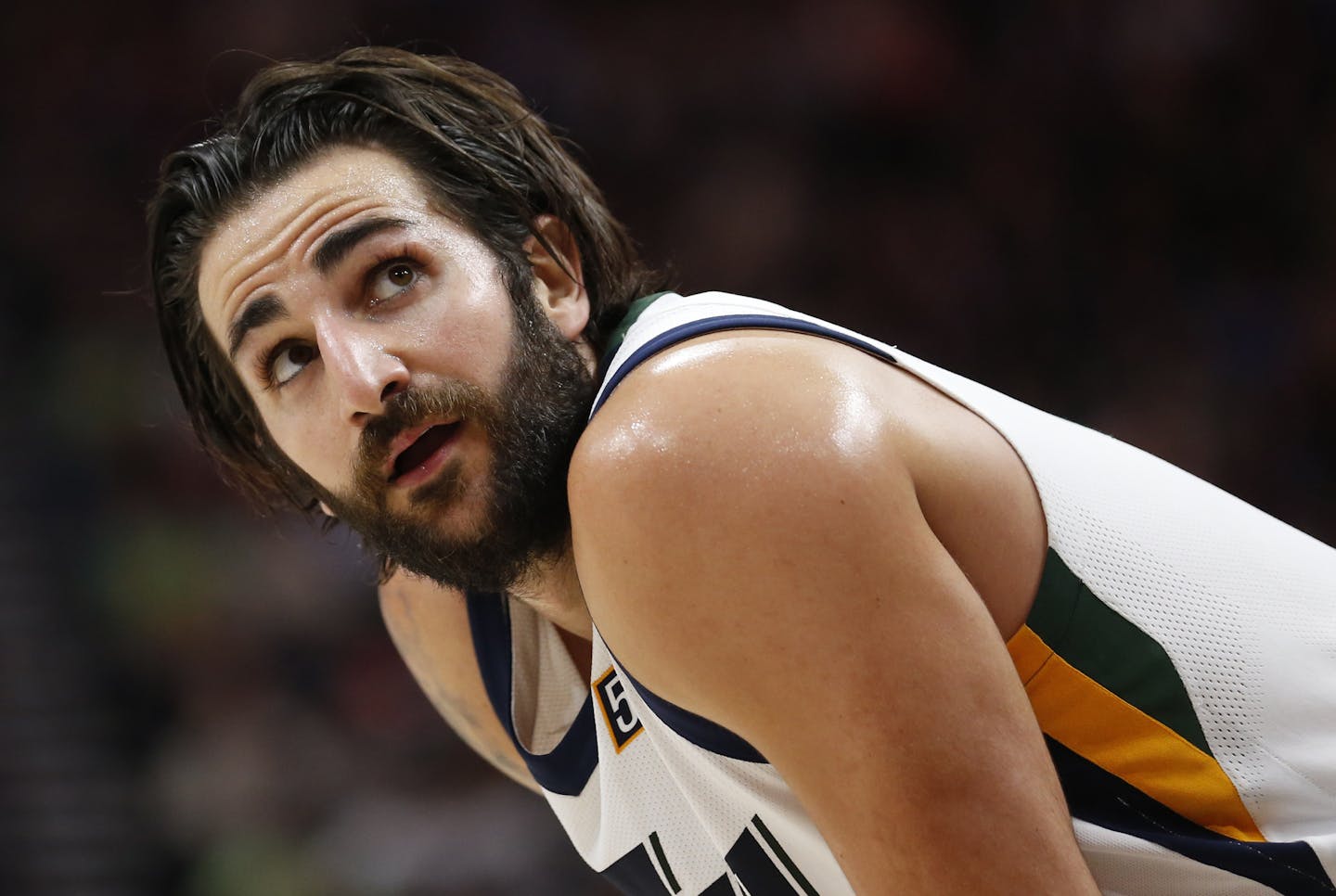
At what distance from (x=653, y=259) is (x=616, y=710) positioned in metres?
3.53

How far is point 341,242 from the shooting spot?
1.71 metres

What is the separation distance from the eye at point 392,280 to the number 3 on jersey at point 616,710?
573mm

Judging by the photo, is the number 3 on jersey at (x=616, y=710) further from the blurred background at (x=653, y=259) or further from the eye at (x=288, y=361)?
the blurred background at (x=653, y=259)

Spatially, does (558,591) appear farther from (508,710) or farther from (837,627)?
(837,627)

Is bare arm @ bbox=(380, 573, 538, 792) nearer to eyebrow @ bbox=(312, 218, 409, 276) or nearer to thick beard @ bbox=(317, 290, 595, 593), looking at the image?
thick beard @ bbox=(317, 290, 595, 593)

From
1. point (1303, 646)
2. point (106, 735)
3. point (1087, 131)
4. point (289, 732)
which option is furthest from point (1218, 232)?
point (106, 735)

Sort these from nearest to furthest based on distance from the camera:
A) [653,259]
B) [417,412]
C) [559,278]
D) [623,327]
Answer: [417,412]
[623,327]
[559,278]
[653,259]

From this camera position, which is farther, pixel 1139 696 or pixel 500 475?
pixel 500 475

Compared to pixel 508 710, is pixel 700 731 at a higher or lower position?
higher

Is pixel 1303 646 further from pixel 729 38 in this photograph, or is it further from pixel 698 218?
pixel 729 38

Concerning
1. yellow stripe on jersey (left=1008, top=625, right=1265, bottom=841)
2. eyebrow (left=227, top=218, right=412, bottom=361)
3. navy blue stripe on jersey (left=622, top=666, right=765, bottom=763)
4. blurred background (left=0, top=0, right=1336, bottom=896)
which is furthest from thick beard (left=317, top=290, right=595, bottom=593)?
blurred background (left=0, top=0, right=1336, bottom=896)

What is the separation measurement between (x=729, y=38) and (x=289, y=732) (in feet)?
10.8

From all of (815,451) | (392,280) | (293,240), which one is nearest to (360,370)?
(392,280)

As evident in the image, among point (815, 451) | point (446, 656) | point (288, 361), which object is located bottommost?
point (446, 656)
